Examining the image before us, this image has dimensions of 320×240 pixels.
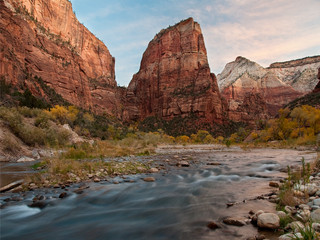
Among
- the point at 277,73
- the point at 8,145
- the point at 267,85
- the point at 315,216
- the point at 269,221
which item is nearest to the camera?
the point at 315,216

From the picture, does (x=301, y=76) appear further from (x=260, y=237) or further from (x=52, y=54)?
(x=260, y=237)

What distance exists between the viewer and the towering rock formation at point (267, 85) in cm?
11559

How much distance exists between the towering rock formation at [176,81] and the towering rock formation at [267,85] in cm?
2963

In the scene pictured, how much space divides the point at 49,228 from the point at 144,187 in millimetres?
3048

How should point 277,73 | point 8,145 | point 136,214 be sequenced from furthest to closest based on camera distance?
point 277,73, point 8,145, point 136,214

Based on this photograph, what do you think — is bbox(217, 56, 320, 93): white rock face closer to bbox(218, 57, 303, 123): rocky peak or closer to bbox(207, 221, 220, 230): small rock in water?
bbox(218, 57, 303, 123): rocky peak

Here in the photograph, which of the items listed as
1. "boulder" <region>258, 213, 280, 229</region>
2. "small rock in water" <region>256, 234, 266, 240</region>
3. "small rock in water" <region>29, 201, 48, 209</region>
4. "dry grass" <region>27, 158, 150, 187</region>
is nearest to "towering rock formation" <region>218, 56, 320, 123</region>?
"dry grass" <region>27, 158, 150, 187</region>

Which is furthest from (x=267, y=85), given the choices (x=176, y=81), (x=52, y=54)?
(x=52, y=54)

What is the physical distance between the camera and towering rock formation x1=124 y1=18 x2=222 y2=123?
88.4 metres

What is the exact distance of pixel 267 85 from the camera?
141875 mm

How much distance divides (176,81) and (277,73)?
106288 mm

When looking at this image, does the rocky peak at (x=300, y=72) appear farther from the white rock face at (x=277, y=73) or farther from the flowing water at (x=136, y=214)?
the flowing water at (x=136, y=214)

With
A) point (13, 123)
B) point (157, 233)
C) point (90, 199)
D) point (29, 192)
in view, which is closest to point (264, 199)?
point (157, 233)

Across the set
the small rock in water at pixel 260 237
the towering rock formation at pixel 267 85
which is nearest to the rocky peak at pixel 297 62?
the towering rock formation at pixel 267 85
